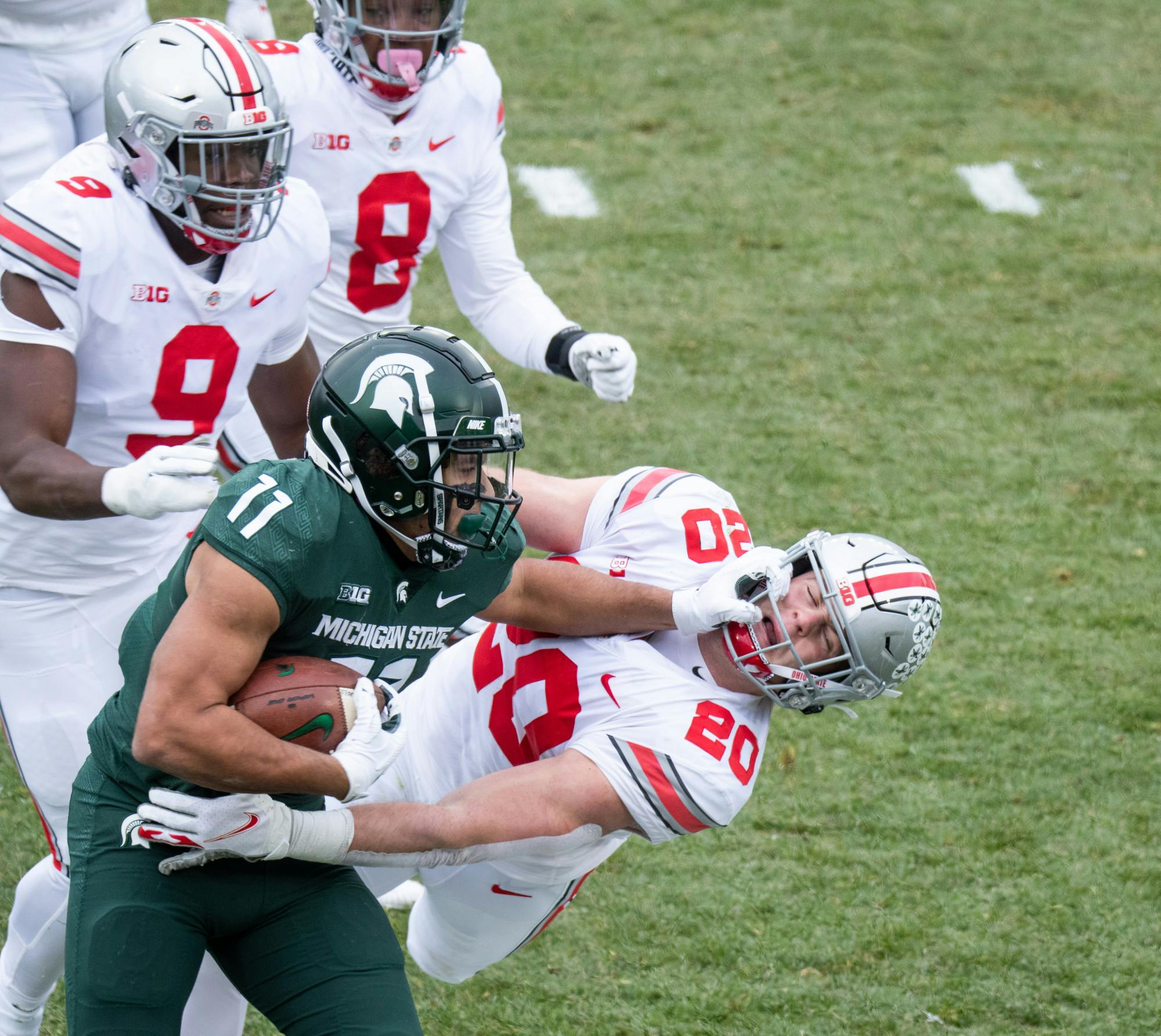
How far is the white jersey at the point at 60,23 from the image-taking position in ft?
14.8

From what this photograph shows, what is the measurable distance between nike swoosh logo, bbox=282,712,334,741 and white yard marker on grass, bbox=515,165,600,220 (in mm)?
5357

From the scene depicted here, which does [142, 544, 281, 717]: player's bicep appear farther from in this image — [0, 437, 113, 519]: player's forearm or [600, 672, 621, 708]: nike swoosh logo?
[600, 672, 621, 708]: nike swoosh logo

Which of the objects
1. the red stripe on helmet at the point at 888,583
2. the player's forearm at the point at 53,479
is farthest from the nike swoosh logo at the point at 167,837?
the red stripe on helmet at the point at 888,583

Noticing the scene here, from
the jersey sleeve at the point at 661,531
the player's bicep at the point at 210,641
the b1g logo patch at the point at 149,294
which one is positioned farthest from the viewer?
the jersey sleeve at the point at 661,531

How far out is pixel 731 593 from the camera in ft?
9.56

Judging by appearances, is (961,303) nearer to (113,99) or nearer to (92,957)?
(113,99)

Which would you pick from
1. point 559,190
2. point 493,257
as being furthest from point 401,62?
point 559,190

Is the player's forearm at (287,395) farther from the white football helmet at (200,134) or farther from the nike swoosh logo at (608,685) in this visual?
the nike swoosh logo at (608,685)

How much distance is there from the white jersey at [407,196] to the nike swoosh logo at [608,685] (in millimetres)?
1431

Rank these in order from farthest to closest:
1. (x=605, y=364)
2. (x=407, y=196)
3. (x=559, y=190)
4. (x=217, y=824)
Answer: (x=559, y=190) → (x=407, y=196) → (x=605, y=364) → (x=217, y=824)

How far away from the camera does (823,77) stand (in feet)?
28.9

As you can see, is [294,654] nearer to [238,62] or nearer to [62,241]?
[62,241]

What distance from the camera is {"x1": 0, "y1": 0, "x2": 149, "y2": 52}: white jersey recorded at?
4504 mm

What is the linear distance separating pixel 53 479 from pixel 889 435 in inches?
154
